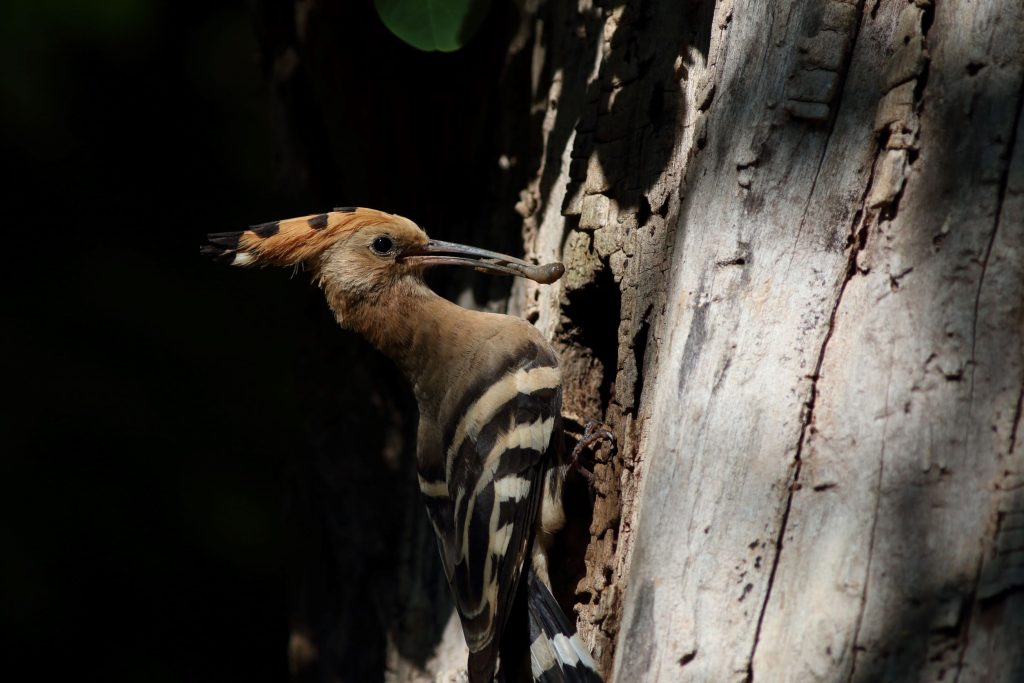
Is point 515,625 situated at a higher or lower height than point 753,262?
lower

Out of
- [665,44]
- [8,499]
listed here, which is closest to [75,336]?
[8,499]

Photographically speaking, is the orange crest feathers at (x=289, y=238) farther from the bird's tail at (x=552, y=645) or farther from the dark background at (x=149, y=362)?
the bird's tail at (x=552, y=645)

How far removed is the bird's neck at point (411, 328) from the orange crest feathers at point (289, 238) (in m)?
0.17

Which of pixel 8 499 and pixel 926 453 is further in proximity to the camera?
pixel 8 499

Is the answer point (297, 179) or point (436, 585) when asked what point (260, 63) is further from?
point (436, 585)

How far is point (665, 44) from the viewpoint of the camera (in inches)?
81.4

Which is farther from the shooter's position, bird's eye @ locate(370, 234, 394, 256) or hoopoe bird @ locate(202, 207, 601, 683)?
bird's eye @ locate(370, 234, 394, 256)

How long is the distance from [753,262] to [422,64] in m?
1.31

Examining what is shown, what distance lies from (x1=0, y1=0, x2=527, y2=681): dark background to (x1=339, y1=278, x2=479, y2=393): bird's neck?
1.26ft

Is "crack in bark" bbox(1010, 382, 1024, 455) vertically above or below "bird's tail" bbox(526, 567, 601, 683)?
above

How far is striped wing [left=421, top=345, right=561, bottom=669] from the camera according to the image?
6.78 ft

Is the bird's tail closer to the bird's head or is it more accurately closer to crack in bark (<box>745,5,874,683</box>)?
crack in bark (<box>745,5,874,683</box>)

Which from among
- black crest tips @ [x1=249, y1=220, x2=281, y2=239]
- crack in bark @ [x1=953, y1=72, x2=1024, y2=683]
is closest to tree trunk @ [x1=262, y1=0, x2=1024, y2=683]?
crack in bark @ [x1=953, y1=72, x2=1024, y2=683]

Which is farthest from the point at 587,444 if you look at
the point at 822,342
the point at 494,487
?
the point at 822,342
